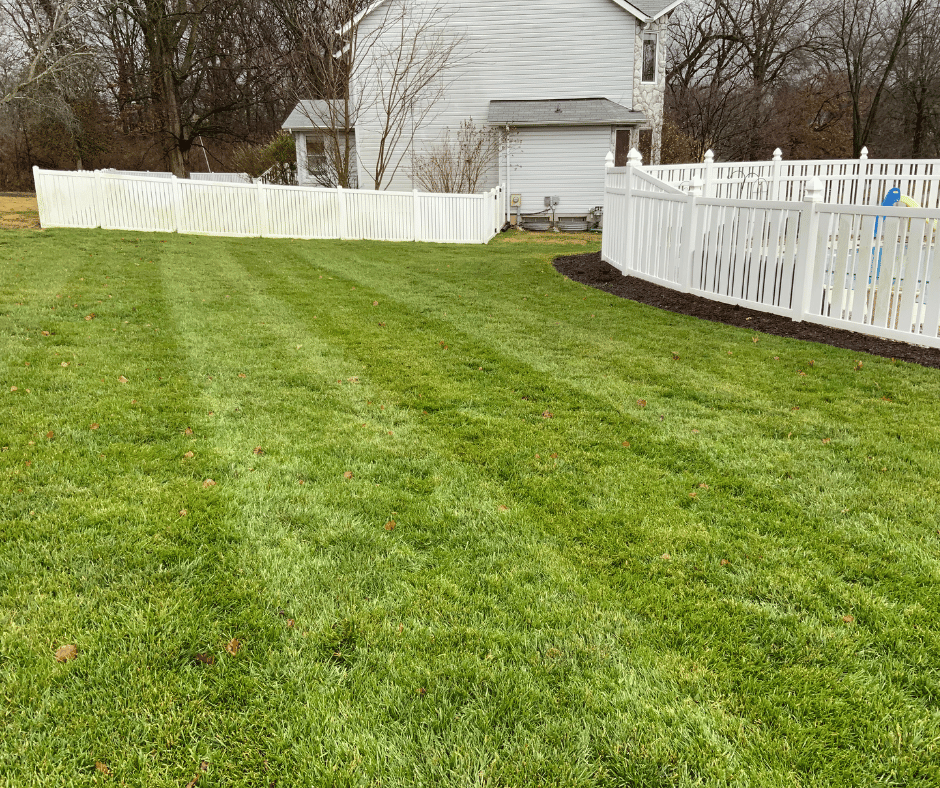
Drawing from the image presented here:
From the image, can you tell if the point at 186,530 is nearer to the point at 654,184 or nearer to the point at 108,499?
the point at 108,499

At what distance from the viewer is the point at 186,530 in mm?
3371

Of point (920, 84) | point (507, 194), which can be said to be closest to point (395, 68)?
point (507, 194)

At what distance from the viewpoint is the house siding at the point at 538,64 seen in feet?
76.4

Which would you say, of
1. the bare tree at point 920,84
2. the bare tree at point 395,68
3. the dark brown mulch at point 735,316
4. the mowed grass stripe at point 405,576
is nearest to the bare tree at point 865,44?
the bare tree at point 920,84

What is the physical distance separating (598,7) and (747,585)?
24227 mm

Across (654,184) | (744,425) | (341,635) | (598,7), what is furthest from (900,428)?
(598,7)

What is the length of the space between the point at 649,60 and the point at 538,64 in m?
3.80

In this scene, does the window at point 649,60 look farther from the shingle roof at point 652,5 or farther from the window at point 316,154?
the window at point 316,154

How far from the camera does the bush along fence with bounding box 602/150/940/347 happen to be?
6594 millimetres

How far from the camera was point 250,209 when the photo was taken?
17.0 m

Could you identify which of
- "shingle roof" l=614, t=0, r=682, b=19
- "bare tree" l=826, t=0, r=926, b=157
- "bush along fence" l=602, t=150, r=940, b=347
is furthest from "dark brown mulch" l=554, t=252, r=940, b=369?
"bare tree" l=826, t=0, r=926, b=157

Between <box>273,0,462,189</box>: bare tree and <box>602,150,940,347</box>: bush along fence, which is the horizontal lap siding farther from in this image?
<box>602,150,940,347</box>: bush along fence

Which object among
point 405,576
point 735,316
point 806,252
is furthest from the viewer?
point 735,316

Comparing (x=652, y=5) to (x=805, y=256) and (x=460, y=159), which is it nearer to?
(x=460, y=159)
